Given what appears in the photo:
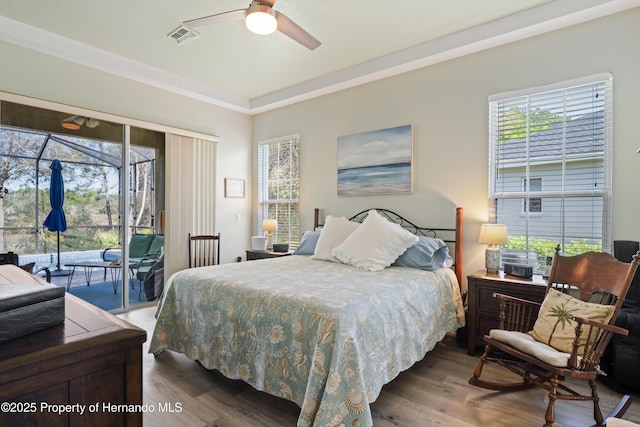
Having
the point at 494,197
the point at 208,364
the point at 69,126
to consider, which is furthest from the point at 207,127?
the point at 494,197

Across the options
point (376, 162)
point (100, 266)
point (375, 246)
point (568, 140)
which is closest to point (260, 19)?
point (375, 246)

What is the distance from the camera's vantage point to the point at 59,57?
338 cm

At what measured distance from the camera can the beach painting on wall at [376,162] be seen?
3727mm

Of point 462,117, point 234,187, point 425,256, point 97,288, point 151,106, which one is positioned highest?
point 151,106

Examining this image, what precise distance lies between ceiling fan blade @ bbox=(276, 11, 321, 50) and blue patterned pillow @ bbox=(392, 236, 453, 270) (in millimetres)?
1943

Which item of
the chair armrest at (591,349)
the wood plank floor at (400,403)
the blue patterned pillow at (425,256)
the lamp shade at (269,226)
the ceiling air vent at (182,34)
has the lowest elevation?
the wood plank floor at (400,403)

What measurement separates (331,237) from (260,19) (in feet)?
6.65

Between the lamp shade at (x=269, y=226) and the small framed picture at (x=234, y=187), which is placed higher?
the small framed picture at (x=234, y=187)

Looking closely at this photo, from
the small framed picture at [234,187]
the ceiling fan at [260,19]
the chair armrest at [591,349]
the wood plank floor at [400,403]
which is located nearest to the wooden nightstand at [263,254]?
the small framed picture at [234,187]

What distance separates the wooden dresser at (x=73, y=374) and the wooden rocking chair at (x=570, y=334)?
2046mm

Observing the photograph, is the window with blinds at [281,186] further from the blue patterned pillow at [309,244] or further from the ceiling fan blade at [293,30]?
the ceiling fan blade at [293,30]

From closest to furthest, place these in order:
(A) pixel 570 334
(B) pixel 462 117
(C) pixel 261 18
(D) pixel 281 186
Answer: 1. (A) pixel 570 334
2. (C) pixel 261 18
3. (B) pixel 462 117
4. (D) pixel 281 186

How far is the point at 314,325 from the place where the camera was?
1.79m

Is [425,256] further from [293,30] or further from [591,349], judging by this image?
[293,30]
